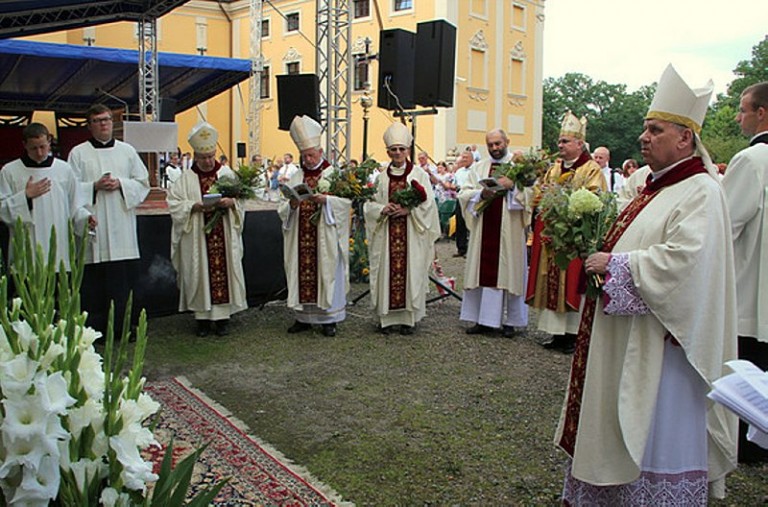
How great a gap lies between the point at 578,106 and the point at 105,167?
60.0 m

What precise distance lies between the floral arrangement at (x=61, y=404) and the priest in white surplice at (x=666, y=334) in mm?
2131

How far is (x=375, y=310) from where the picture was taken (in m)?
7.46

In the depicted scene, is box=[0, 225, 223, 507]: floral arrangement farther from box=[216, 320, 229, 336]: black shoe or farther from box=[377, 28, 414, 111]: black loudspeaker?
box=[377, 28, 414, 111]: black loudspeaker

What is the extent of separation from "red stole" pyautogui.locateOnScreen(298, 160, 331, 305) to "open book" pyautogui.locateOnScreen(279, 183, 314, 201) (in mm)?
170

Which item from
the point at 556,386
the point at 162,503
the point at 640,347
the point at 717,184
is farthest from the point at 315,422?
the point at 162,503

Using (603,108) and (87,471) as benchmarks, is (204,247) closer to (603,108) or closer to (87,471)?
(87,471)

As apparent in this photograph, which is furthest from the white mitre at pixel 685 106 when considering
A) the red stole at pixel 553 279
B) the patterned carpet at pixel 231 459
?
the red stole at pixel 553 279

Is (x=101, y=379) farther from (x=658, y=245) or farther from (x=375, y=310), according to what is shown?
(x=375, y=310)

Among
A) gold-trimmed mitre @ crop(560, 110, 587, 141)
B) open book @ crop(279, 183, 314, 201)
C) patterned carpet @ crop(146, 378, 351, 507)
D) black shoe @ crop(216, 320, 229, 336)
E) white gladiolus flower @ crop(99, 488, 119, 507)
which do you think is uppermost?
gold-trimmed mitre @ crop(560, 110, 587, 141)

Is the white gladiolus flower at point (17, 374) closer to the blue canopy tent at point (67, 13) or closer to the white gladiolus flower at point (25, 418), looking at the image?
the white gladiolus flower at point (25, 418)

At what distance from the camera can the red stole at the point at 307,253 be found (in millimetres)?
7293

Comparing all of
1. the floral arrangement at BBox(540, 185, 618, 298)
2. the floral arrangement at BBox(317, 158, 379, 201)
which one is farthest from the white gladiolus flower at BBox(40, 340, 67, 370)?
the floral arrangement at BBox(317, 158, 379, 201)

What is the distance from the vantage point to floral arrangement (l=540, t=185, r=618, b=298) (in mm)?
3209

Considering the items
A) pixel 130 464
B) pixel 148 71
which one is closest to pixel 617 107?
pixel 148 71
